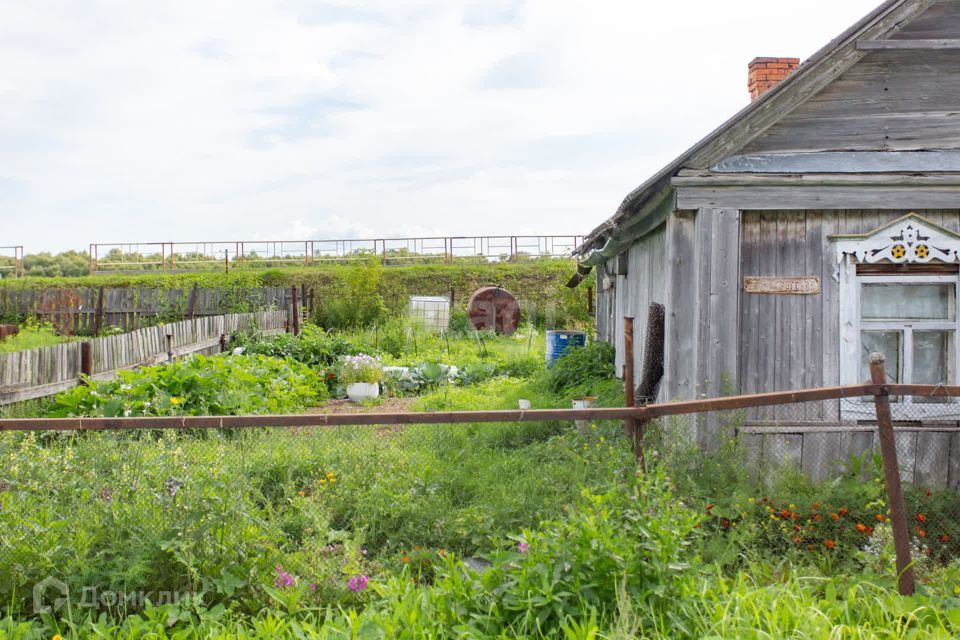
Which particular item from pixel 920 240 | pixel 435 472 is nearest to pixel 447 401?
pixel 435 472

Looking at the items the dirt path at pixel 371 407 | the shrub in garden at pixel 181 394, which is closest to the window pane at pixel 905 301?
the dirt path at pixel 371 407

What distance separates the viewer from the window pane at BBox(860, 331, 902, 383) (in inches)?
263

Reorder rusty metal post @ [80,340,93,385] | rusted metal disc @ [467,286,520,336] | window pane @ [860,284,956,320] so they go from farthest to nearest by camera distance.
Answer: rusted metal disc @ [467,286,520,336] < rusty metal post @ [80,340,93,385] < window pane @ [860,284,956,320]

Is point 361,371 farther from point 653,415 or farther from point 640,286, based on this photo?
point 653,415

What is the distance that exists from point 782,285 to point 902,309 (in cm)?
111

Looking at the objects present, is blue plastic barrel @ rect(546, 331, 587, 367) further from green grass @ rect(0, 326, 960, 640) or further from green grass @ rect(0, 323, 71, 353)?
green grass @ rect(0, 323, 71, 353)

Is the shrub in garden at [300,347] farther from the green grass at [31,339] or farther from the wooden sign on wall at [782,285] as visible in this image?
the wooden sign on wall at [782,285]

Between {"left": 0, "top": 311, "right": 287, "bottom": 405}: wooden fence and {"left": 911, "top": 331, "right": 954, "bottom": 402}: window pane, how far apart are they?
9.05 m

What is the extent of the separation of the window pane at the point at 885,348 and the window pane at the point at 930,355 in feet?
0.58

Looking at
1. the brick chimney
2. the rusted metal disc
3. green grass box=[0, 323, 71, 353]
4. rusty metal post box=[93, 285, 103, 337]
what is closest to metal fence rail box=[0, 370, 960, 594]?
the brick chimney

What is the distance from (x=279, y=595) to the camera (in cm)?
359

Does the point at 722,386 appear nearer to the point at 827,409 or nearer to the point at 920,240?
the point at 827,409

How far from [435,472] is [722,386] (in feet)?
8.50

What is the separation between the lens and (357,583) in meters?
3.81
